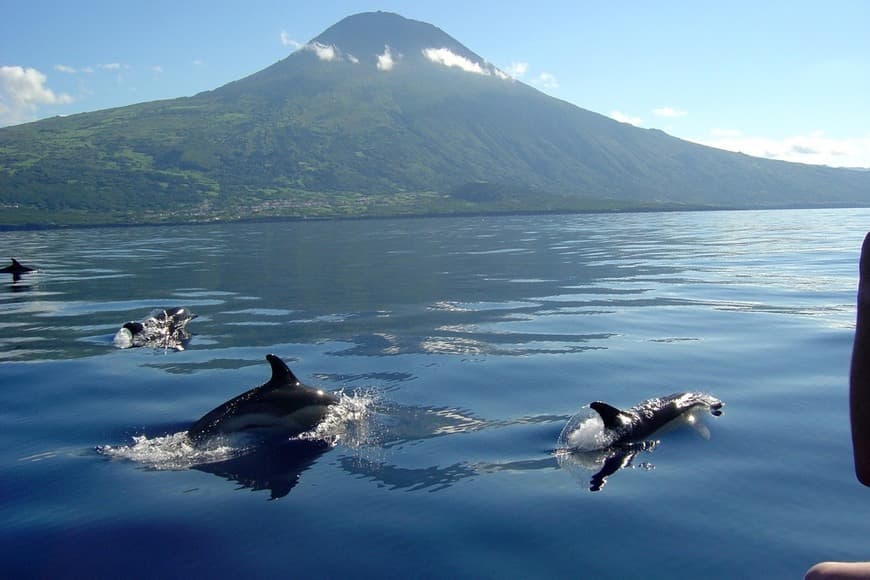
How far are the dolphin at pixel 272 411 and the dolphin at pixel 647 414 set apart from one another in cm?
530

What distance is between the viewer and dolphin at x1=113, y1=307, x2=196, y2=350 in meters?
23.6

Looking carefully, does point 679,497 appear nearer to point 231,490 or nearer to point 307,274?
point 231,490

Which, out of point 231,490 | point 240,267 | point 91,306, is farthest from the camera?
point 240,267

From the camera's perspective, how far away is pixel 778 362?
19.0 meters

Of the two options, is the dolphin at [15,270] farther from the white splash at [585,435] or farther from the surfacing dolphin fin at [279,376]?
the white splash at [585,435]

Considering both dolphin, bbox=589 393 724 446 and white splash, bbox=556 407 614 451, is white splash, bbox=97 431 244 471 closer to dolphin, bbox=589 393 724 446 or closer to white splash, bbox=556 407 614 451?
white splash, bbox=556 407 614 451

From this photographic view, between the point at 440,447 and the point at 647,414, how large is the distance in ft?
12.8

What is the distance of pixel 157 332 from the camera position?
24672mm

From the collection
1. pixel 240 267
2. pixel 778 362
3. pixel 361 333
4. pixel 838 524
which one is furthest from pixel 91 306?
pixel 838 524

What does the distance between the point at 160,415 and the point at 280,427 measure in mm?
2983

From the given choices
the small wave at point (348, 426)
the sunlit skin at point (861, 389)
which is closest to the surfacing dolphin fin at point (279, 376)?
the small wave at point (348, 426)

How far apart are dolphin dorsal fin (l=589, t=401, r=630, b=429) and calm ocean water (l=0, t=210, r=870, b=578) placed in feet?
2.50

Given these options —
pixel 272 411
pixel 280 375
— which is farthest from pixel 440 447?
pixel 280 375

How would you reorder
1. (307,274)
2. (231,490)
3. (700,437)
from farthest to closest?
(307,274)
(700,437)
(231,490)
